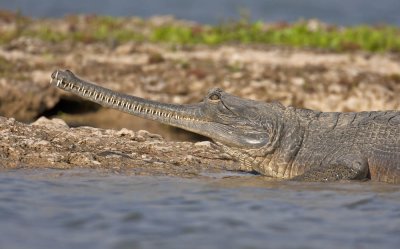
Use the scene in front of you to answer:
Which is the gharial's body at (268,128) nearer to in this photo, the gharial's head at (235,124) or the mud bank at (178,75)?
the gharial's head at (235,124)

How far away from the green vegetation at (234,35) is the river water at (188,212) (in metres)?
8.94

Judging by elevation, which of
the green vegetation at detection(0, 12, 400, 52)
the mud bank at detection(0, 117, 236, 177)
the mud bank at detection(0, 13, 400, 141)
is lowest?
the mud bank at detection(0, 117, 236, 177)

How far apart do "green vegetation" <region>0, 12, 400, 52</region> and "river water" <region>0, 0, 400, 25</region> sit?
453 inches

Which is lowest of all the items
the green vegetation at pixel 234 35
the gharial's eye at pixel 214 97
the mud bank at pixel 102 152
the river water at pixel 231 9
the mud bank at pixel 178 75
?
the mud bank at pixel 102 152

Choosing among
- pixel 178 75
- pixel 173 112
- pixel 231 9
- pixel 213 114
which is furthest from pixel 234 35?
pixel 231 9

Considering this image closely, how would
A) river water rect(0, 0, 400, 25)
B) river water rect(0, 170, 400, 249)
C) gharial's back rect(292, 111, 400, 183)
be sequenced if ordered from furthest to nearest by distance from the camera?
river water rect(0, 0, 400, 25)
gharial's back rect(292, 111, 400, 183)
river water rect(0, 170, 400, 249)

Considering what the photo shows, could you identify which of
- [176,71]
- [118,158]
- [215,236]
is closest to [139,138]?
[118,158]

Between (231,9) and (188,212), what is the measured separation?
28.4m

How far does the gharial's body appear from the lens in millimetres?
8961

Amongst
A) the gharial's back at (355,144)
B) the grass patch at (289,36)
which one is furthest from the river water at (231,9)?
the gharial's back at (355,144)

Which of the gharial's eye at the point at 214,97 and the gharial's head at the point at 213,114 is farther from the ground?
the gharial's eye at the point at 214,97

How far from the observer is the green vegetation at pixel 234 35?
17.4 meters

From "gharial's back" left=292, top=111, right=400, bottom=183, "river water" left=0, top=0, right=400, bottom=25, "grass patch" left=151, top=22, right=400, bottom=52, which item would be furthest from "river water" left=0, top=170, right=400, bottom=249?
"river water" left=0, top=0, right=400, bottom=25

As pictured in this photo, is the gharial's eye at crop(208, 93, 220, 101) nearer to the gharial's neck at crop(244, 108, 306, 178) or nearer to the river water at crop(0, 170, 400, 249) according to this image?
the gharial's neck at crop(244, 108, 306, 178)
